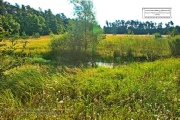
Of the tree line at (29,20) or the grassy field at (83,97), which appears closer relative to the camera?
the grassy field at (83,97)

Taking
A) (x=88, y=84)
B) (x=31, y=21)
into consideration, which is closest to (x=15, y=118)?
(x=88, y=84)

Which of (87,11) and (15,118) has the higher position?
(87,11)

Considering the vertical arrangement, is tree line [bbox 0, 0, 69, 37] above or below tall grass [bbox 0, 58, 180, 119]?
above

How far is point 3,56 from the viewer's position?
4.41 meters

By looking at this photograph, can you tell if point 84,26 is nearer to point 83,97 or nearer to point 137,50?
point 137,50

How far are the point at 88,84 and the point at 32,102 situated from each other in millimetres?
1461

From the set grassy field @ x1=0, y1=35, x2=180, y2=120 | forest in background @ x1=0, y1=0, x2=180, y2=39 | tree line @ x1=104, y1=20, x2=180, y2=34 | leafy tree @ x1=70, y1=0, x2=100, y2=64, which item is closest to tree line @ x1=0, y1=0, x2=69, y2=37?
forest in background @ x1=0, y1=0, x2=180, y2=39

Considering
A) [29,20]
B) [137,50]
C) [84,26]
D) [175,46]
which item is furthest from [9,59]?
[29,20]

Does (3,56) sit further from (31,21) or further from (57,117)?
(31,21)

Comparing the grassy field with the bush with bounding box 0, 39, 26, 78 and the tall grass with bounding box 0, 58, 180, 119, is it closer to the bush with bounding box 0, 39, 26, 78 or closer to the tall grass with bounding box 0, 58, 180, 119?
the tall grass with bounding box 0, 58, 180, 119

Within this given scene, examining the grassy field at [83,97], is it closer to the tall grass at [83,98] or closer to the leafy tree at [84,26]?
the tall grass at [83,98]

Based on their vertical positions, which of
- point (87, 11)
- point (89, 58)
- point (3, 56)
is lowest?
point (89, 58)

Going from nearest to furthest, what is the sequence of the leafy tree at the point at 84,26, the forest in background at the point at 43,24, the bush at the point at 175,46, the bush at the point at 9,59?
the bush at the point at 9,59, the leafy tree at the point at 84,26, the bush at the point at 175,46, the forest in background at the point at 43,24

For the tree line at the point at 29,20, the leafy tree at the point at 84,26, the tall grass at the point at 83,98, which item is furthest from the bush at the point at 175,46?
the tree line at the point at 29,20
